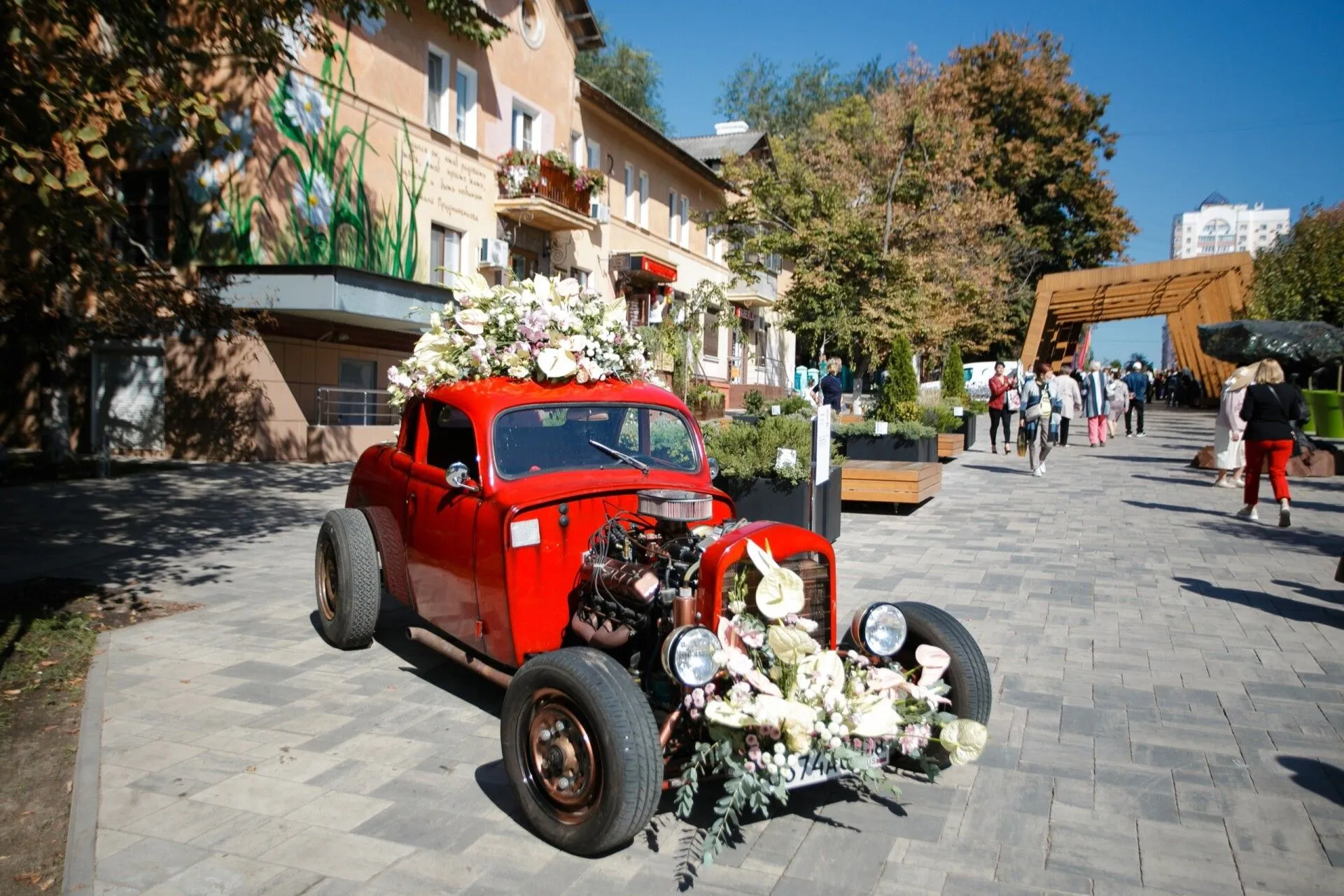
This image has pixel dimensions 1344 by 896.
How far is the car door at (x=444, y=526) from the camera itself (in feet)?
15.2

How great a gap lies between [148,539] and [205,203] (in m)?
8.75

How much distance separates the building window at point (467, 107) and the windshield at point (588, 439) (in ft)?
55.0

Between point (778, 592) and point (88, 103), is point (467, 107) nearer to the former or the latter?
point (88, 103)

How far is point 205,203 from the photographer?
15703 millimetres

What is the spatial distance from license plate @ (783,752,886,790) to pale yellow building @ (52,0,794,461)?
11.3 m

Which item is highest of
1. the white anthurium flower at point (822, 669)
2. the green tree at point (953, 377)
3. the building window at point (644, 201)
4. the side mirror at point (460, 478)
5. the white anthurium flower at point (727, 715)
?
the building window at point (644, 201)

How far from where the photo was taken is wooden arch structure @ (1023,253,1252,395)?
29.1m

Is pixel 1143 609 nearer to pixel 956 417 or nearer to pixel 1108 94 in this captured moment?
pixel 956 417

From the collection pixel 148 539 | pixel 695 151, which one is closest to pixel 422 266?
pixel 148 539

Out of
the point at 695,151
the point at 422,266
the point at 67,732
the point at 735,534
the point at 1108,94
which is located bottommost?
the point at 67,732

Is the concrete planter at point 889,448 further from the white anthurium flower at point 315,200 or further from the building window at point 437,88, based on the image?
the building window at point 437,88

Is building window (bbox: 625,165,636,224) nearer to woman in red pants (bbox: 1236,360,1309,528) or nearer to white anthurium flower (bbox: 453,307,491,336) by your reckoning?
woman in red pants (bbox: 1236,360,1309,528)

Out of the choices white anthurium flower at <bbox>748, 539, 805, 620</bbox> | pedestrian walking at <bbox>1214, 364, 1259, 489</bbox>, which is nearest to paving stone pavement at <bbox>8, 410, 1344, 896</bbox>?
white anthurium flower at <bbox>748, 539, 805, 620</bbox>

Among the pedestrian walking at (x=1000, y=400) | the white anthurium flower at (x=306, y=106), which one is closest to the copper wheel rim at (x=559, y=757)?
the white anthurium flower at (x=306, y=106)
